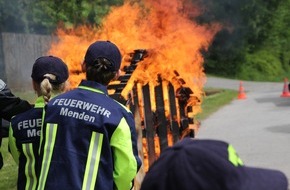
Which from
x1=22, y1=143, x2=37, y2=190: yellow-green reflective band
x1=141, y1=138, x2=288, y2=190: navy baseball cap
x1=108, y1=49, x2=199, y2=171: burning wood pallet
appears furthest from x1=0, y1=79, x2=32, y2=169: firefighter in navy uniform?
x1=141, y1=138, x2=288, y2=190: navy baseball cap

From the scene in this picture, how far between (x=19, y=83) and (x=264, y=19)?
1836 centimetres

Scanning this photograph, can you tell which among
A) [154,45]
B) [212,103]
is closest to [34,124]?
[154,45]

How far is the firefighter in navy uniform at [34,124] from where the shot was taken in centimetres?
326

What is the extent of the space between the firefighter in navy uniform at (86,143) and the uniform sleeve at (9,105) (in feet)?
2.24

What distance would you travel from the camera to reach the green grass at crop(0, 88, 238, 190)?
748 centimetres

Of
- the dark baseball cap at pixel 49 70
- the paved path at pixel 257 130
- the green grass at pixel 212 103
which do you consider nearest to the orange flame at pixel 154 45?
the dark baseball cap at pixel 49 70

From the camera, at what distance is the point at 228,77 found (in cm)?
3409

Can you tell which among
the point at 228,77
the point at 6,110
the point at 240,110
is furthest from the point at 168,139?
the point at 228,77

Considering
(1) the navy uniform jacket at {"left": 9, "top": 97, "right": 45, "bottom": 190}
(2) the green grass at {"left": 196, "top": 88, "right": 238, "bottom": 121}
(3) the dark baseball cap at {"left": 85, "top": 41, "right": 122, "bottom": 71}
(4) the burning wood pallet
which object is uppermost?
(3) the dark baseball cap at {"left": 85, "top": 41, "right": 122, "bottom": 71}

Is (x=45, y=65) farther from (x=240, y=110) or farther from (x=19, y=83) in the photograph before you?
(x=19, y=83)

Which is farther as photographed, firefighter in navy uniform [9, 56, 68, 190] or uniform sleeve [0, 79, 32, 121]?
uniform sleeve [0, 79, 32, 121]

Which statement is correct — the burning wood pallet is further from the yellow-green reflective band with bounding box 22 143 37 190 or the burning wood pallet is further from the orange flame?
the yellow-green reflective band with bounding box 22 143 37 190

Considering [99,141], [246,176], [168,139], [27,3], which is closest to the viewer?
[246,176]

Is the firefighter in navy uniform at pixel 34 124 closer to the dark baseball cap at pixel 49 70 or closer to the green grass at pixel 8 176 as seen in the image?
the dark baseball cap at pixel 49 70
